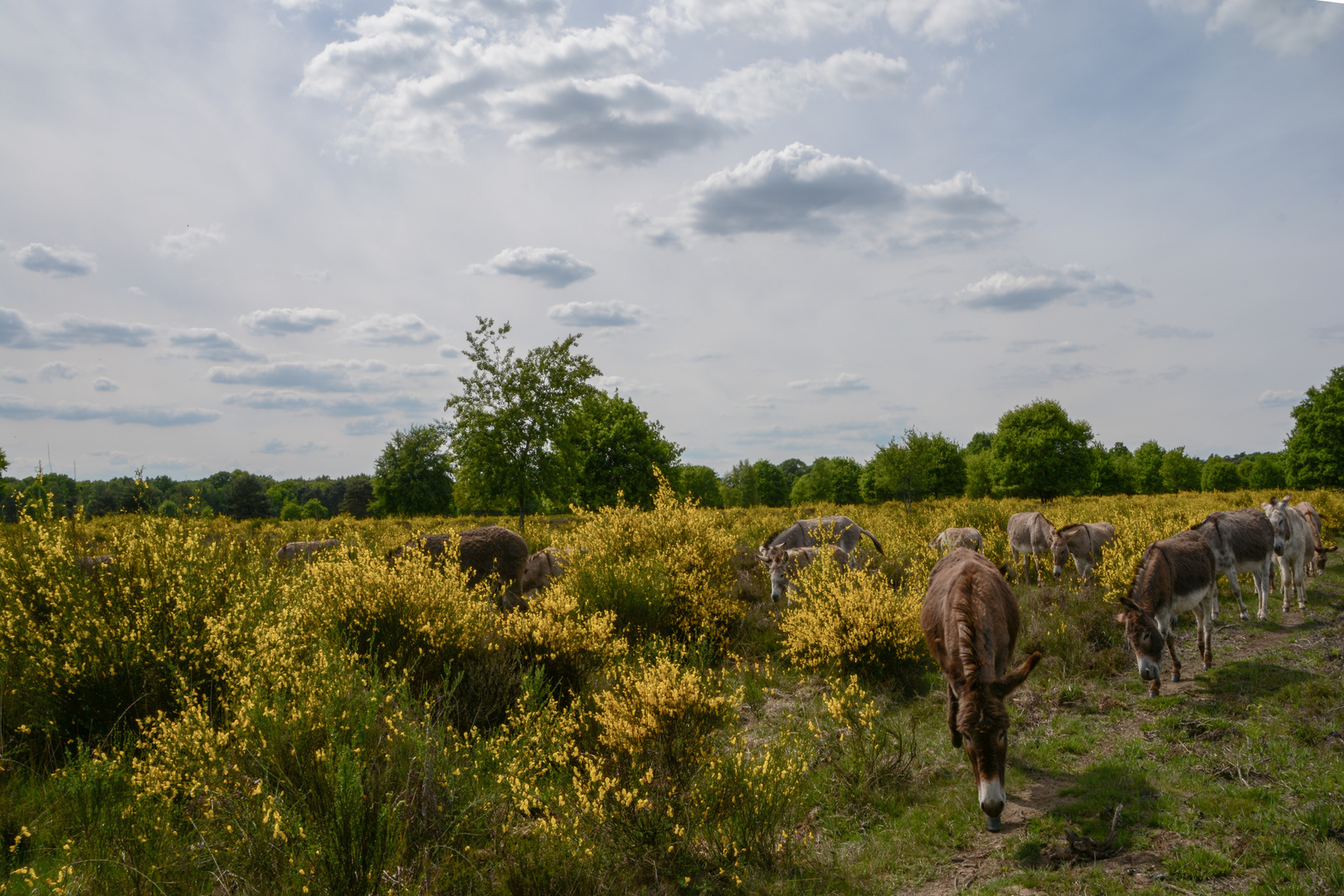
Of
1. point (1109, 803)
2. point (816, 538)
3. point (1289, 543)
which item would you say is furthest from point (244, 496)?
point (1289, 543)

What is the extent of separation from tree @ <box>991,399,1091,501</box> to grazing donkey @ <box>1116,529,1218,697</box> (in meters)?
37.8

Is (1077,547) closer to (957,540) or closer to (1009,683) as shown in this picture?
(957,540)

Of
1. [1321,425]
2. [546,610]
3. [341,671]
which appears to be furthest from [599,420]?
[1321,425]

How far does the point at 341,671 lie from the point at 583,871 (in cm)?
230

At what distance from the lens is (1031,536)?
1281 centimetres

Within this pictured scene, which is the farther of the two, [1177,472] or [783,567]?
[1177,472]

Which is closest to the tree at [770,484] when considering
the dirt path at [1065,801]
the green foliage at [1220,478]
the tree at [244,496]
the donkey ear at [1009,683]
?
the green foliage at [1220,478]

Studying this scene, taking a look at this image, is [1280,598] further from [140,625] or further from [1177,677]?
[140,625]

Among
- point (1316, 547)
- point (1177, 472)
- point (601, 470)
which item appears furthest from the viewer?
point (1177, 472)

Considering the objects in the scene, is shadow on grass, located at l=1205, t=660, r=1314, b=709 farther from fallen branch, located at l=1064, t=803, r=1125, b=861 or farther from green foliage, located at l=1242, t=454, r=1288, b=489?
green foliage, located at l=1242, t=454, r=1288, b=489

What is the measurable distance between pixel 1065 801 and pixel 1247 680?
411 cm

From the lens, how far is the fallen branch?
4145 millimetres

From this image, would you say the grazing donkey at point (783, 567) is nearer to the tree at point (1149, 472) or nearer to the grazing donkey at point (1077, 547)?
the grazing donkey at point (1077, 547)

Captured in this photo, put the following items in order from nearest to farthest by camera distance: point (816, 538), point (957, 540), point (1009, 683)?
point (1009, 683) < point (957, 540) < point (816, 538)
